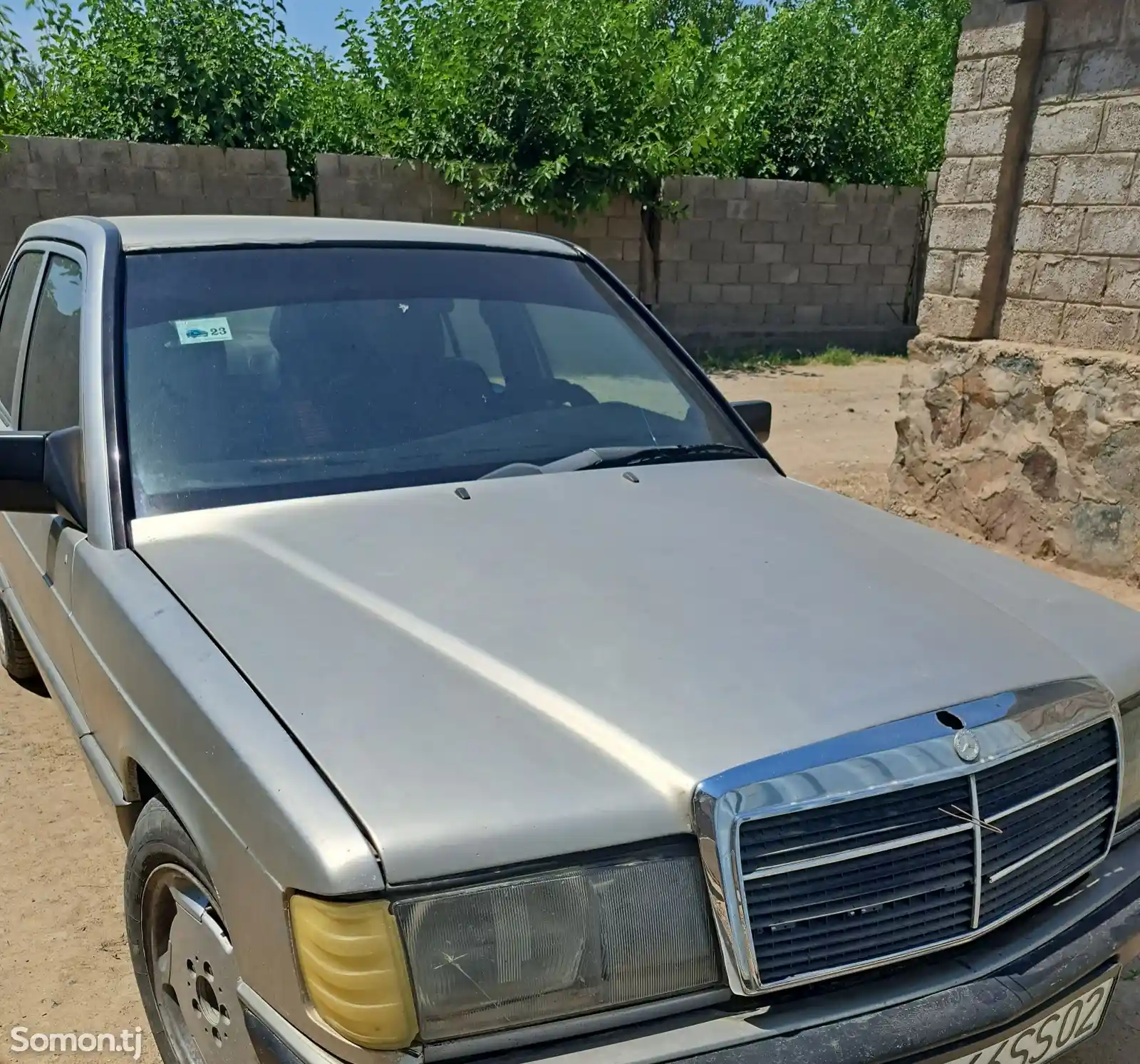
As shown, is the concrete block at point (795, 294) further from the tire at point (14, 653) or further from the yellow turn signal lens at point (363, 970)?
the yellow turn signal lens at point (363, 970)

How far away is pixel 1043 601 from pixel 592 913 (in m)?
1.31

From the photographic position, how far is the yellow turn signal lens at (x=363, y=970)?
1347 mm

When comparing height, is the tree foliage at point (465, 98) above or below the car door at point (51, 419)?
above

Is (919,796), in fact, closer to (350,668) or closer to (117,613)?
(350,668)

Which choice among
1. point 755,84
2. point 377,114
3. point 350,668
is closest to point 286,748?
point 350,668

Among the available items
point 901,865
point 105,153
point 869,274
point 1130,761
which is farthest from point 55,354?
point 869,274

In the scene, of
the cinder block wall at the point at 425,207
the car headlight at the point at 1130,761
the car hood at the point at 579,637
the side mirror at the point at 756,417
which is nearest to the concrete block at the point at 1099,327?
the side mirror at the point at 756,417

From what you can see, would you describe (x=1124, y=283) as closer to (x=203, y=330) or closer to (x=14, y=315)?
(x=203, y=330)

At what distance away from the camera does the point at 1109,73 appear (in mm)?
4969

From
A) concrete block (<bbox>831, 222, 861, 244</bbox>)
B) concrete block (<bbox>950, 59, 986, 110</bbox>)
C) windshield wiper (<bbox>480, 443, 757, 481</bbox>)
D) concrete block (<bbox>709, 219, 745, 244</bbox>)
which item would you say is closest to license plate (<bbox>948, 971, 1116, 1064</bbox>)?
windshield wiper (<bbox>480, 443, 757, 481</bbox>)

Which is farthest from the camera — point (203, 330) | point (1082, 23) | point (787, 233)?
point (787, 233)

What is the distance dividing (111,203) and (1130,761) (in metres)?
10.6

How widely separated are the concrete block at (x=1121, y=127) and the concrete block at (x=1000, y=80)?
20.8 inches

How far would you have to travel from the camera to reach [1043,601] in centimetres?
220
